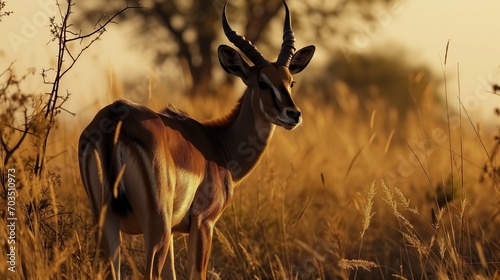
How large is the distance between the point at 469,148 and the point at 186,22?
1044 cm

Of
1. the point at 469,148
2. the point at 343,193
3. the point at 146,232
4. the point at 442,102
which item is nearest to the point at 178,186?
the point at 146,232

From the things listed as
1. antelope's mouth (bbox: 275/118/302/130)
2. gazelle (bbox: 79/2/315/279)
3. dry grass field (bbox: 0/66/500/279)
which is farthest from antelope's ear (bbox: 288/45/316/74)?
antelope's mouth (bbox: 275/118/302/130)

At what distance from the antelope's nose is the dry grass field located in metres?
0.46

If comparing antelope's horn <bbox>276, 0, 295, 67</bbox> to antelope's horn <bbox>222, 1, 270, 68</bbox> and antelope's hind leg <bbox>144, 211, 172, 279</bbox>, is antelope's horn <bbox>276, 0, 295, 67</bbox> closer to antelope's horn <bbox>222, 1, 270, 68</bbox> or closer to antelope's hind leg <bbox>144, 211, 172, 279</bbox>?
antelope's horn <bbox>222, 1, 270, 68</bbox>

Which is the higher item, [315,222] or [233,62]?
[233,62]

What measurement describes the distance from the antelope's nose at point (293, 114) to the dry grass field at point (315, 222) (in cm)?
46

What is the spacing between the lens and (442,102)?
98.8ft

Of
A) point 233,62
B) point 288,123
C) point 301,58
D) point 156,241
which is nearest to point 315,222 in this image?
point 301,58

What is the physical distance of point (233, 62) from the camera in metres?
7.44

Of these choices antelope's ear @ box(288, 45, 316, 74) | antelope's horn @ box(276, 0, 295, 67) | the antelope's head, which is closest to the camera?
the antelope's head

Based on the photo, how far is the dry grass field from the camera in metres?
5.71

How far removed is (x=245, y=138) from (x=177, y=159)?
4.50 ft

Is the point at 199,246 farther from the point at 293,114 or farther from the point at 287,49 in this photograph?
the point at 287,49

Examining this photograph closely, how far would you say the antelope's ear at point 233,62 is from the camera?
7.38 m
